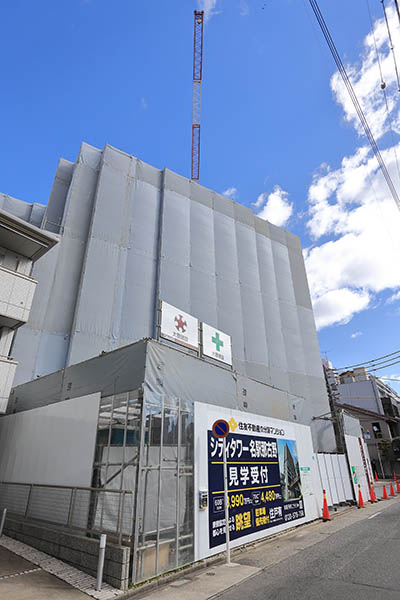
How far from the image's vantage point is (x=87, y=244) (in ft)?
61.9

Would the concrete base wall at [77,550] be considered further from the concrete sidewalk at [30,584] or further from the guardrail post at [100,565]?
the concrete sidewalk at [30,584]

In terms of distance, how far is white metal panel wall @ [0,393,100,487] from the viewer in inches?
266

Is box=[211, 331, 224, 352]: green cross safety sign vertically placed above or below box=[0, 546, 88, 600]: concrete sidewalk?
above

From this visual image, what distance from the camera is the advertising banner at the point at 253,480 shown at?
7.23 m

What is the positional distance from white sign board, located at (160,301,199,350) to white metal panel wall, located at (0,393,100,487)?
3.57 meters

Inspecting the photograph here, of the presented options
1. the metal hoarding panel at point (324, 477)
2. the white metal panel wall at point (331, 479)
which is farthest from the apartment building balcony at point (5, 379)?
the white metal panel wall at point (331, 479)

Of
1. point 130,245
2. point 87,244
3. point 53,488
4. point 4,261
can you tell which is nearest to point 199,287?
point 130,245

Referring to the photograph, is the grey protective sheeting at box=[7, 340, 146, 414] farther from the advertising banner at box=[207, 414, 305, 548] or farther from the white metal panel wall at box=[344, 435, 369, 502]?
the white metal panel wall at box=[344, 435, 369, 502]

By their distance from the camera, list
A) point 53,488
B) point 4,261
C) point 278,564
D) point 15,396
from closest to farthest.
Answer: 1. point 278,564
2. point 53,488
3. point 15,396
4. point 4,261

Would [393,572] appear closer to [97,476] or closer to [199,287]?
[97,476]

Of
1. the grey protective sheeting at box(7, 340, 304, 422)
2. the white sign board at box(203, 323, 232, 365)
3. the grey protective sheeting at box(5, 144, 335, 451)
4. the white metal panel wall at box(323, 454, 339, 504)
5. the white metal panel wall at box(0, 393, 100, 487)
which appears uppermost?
the grey protective sheeting at box(5, 144, 335, 451)

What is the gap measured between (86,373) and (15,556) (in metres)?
3.79

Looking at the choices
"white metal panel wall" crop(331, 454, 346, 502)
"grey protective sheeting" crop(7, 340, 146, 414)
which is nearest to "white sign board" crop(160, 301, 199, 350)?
"grey protective sheeting" crop(7, 340, 146, 414)

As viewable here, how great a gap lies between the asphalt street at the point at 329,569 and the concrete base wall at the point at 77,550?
1.56 meters
